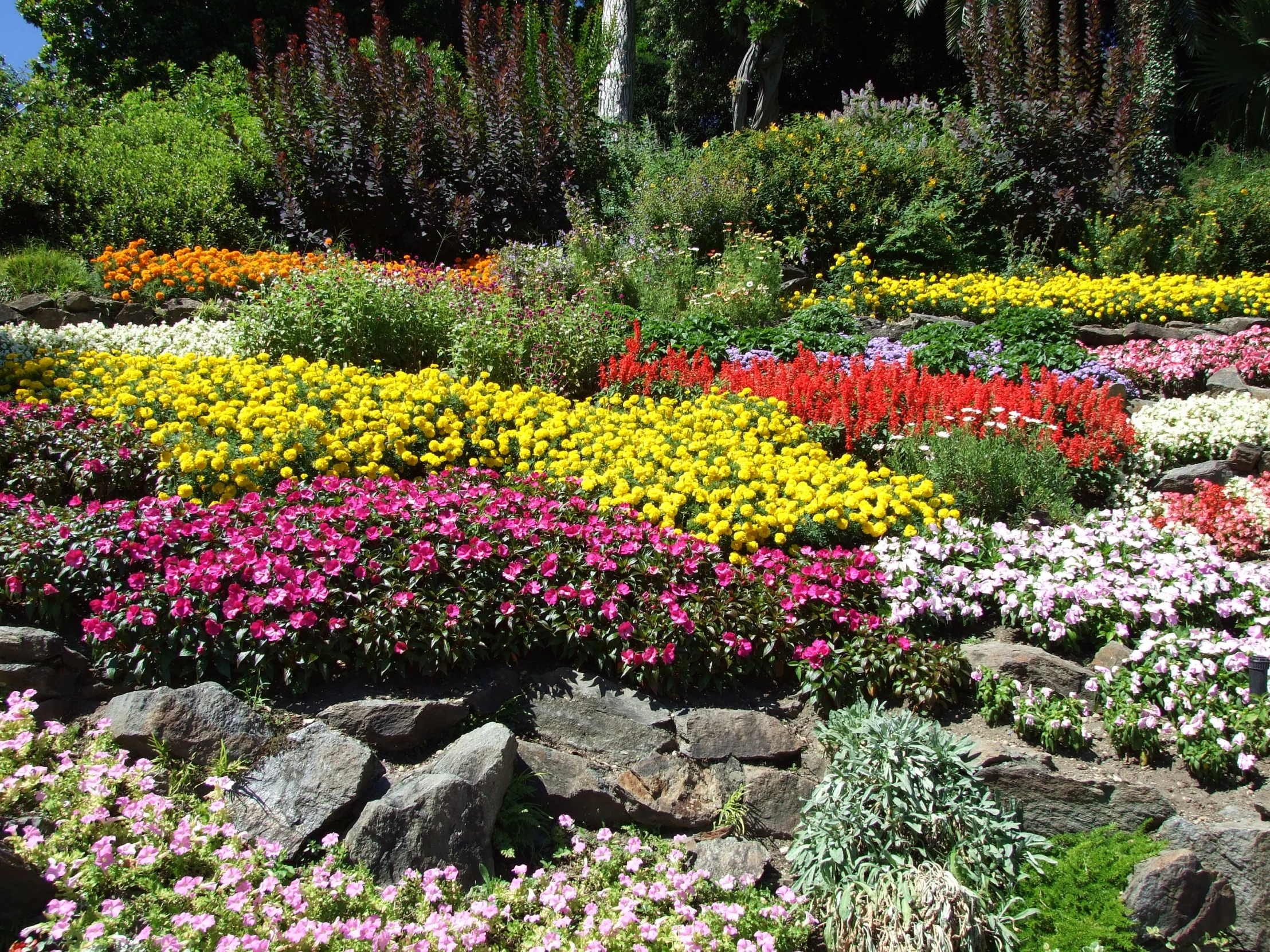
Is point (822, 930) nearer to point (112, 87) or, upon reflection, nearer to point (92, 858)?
point (92, 858)

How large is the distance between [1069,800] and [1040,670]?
68cm

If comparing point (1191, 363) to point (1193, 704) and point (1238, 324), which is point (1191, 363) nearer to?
point (1238, 324)

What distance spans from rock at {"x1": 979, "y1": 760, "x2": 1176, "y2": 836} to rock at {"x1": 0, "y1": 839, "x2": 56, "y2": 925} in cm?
300

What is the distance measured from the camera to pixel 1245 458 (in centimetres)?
607

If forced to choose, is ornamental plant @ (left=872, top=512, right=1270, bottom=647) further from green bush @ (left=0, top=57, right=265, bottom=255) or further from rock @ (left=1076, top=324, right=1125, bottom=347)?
green bush @ (left=0, top=57, right=265, bottom=255)

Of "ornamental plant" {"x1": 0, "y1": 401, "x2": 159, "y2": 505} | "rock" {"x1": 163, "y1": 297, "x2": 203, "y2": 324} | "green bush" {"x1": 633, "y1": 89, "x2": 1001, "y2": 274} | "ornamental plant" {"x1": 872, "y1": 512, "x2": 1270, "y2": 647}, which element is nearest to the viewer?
"ornamental plant" {"x1": 872, "y1": 512, "x2": 1270, "y2": 647}

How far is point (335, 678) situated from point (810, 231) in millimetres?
9877

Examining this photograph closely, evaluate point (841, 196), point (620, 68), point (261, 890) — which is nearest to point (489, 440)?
point (261, 890)

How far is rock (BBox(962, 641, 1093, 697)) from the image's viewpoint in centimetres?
372

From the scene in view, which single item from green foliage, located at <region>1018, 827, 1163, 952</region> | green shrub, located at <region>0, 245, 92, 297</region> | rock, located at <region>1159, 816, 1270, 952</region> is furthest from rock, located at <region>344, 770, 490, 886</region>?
green shrub, located at <region>0, 245, 92, 297</region>

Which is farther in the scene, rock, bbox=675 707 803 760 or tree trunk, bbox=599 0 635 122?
tree trunk, bbox=599 0 635 122

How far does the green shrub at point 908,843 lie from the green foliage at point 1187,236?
9.73 metres

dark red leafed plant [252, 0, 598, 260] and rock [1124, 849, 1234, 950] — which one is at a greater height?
dark red leafed plant [252, 0, 598, 260]

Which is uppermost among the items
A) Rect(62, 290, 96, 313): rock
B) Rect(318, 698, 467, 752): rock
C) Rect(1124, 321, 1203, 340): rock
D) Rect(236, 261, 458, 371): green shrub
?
Rect(62, 290, 96, 313): rock
